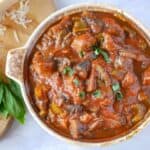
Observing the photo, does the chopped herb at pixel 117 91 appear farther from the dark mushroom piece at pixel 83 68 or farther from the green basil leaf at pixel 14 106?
the green basil leaf at pixel 14 106

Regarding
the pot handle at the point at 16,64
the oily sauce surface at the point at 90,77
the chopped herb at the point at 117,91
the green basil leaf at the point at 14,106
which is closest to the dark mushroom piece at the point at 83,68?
the oily sauce surface at the point at 90,77

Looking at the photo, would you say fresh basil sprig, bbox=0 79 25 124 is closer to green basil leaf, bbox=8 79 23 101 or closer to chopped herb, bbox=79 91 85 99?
green basil leaf, bbox=8 79 23 101

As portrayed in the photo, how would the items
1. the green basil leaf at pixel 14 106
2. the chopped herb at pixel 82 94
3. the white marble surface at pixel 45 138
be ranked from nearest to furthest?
the chopped herb at pixel 82 94 → the green basil leaf at pixel 14 106 → the white marble surface at pixel 45 138

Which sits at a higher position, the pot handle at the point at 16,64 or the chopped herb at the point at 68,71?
the pot handle at the point at 16,64

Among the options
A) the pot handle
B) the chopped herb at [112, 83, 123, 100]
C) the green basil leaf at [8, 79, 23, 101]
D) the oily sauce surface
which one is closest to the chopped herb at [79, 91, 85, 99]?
the oily sauce surface

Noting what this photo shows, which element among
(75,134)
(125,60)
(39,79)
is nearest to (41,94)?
(39,79)

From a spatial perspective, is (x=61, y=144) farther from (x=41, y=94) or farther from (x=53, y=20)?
(x=53, y=20)

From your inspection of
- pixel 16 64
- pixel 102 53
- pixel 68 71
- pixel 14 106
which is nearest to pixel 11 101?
pixel 14 106
